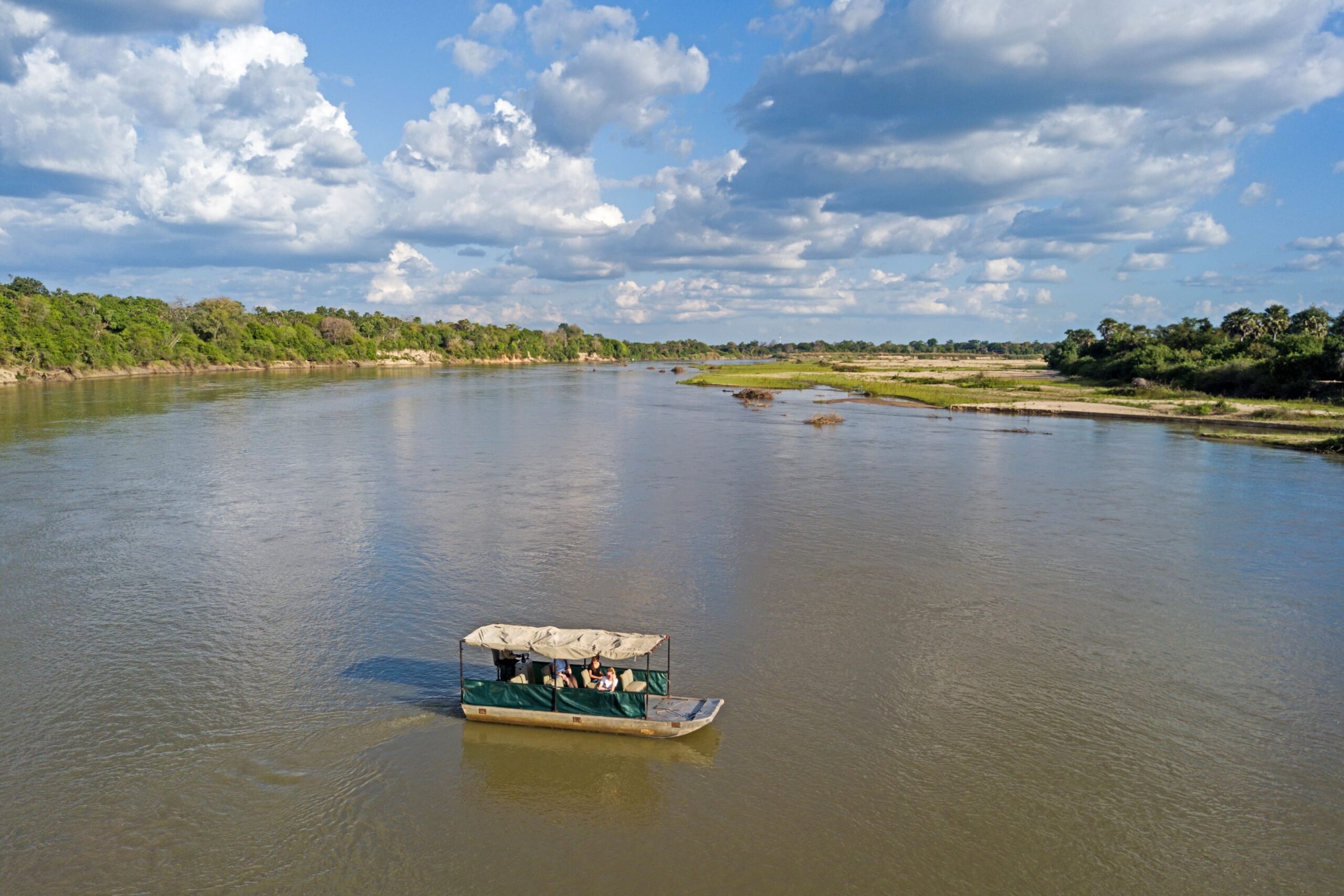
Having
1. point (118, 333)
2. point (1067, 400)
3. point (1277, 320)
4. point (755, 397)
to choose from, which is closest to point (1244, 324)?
point (1277, 320)

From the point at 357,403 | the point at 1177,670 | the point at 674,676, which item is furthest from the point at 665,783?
the point at 357,403

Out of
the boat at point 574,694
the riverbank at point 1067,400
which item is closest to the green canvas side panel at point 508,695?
the boat at point 574,694

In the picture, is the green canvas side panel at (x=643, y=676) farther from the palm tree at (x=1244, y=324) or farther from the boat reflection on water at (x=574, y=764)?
the palm tree at (x=1244, y=324)

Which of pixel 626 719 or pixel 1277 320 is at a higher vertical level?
pixel 1277 320

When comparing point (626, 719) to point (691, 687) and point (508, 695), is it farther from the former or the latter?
point (691, 687)

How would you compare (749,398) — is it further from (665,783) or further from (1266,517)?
(665,783)

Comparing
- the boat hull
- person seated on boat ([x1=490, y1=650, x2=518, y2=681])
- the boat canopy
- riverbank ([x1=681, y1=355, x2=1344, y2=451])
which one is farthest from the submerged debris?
the boat hull

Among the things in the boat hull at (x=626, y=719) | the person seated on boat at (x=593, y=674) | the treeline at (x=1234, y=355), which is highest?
the treeline at (x=1234, y=355)
